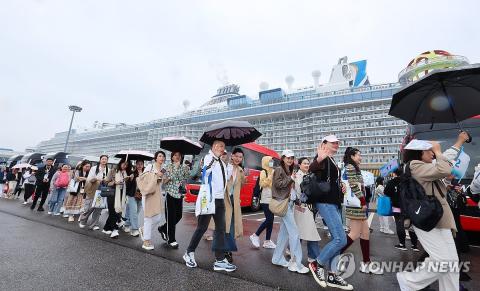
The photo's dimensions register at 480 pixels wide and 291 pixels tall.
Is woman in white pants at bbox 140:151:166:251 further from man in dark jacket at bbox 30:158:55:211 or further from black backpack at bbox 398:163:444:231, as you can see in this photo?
man in dark jacket at bbox 30:158:55:211

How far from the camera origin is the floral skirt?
723 cm

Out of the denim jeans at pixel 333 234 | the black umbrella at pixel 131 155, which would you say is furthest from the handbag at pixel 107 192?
the denim jeans at pixel 333 234

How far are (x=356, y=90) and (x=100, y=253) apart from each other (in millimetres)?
66505

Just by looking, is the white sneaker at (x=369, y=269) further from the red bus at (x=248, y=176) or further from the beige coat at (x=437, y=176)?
the red bus at (x=248, y=176)

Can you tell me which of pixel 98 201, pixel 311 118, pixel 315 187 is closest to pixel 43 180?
pixel 98 201

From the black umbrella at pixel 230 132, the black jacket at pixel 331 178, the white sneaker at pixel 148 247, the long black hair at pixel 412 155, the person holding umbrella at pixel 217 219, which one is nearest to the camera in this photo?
the long black hair at pixel 412 155

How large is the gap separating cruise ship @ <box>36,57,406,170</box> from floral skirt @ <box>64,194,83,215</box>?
184ft

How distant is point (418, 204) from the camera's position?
2350 millimetres

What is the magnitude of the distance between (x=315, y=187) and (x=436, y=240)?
118 cm

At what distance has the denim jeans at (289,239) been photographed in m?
3.43

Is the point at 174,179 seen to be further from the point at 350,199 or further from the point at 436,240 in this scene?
the point at 436,240

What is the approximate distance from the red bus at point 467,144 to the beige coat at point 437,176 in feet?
10.2

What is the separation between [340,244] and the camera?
2941 mm

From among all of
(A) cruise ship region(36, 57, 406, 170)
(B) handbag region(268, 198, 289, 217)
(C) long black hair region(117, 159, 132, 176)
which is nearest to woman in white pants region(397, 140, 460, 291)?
(B) handbag region(268, 198, 289, 217)
